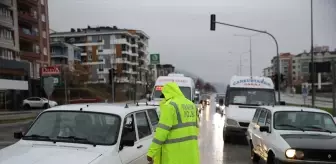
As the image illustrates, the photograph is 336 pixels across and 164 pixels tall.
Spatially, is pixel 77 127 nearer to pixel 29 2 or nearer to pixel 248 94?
pixel 248 94

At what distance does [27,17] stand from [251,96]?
4772 centimetres

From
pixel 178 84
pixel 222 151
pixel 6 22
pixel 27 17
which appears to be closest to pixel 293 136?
pixel 222 151

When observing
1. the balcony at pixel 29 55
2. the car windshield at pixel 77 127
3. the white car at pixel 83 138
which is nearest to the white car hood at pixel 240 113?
the white car at pixel 83 138

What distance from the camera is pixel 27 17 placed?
5612cm

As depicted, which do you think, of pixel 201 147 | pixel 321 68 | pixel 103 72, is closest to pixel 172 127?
pixel 201 147

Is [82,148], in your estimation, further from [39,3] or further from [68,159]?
[39,3]

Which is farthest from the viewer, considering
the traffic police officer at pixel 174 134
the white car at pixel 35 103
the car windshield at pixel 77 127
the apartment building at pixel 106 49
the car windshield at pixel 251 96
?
the apartment building at pixel 106 49

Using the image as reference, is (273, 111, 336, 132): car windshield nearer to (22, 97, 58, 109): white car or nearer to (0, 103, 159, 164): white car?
(0, 103, 159, 164): white car

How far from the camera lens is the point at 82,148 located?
5012mm

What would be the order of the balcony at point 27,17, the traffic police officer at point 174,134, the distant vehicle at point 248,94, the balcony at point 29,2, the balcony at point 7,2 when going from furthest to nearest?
the balcony at point 29,2
the balcony at point 27,17
the balcony at point 7,2
the distant vehicle at point 248,94
the traffic police officer at point 174,134

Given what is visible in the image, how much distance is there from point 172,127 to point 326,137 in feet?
15.6

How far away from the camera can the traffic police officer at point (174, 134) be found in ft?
14.7

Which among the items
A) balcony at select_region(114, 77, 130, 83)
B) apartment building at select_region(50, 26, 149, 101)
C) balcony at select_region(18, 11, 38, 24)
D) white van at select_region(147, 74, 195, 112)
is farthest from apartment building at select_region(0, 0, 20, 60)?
apartment building at select_region(50, 26, 149, 101)

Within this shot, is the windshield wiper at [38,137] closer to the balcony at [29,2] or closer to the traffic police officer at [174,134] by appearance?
the traffic police officer at [174,134]
